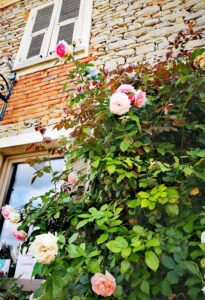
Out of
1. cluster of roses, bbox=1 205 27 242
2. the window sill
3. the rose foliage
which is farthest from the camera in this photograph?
the window sill

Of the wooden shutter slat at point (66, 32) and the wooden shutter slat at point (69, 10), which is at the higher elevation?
the wooden shutter slat at point (69, 10)

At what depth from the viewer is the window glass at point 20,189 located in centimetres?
297

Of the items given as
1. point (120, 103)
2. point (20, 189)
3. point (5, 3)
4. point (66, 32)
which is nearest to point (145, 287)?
point (120, 103)

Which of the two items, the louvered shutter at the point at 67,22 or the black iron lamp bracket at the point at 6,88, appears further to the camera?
the louvered shutter at the point at 67,22

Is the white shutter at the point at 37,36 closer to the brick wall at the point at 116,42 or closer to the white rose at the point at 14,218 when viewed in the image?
the brick wall at the point at 116,42

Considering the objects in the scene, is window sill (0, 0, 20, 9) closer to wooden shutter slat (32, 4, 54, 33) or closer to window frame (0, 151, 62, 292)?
wooden shutter slat (32, 4, 54, 33)

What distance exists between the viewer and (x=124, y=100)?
5.42ft

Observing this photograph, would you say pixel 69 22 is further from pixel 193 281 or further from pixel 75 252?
pixel 193 281

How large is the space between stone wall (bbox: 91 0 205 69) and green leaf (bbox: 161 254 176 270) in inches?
100

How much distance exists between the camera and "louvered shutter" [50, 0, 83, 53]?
13.4 feet

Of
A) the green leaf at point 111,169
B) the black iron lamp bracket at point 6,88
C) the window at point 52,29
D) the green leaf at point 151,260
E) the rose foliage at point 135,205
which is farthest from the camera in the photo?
the window at point 52,29

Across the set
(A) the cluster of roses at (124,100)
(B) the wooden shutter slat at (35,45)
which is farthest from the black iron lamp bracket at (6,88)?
(A) the cluster of roses at (124,100)

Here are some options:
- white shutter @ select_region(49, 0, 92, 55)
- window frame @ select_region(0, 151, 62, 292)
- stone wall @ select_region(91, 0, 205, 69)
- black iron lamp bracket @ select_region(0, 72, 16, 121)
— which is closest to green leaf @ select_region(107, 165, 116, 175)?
window frame @ select_region(0, 151, 62, 292)

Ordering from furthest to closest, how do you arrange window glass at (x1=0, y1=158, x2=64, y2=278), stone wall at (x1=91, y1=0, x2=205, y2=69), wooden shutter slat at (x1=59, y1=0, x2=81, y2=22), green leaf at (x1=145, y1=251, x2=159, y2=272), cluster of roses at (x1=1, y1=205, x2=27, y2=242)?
wooden shutter slat at (x1=59, y1=0, x2=81, y2=22) < stone wall at (x1=91, y1=0, x2=205, y2=69) < window glass at (x1=0, y1=158, x2=64, y2=278) < cluster of roses at (x1=1, y1=205, x2=27, y2=242) < green leaf at (x1=145, y1=251, x2=159, y2=272)
